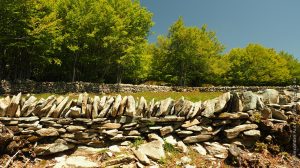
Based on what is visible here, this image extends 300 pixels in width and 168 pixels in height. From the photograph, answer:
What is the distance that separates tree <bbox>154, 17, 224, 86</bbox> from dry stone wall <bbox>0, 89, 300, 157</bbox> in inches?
1755

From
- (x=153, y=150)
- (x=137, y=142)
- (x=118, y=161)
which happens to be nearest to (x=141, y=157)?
(x=153, y=150)

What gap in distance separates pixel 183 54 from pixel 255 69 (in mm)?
18009

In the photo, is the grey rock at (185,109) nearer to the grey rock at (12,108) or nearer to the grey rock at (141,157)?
the grey rock at (141,157)

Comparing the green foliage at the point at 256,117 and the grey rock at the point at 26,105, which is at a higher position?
the grey rock at the point at 26,105

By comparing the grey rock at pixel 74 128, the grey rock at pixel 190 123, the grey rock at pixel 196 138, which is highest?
the grey rock at pixel 190 123

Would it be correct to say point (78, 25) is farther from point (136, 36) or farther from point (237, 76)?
point (237, 76)

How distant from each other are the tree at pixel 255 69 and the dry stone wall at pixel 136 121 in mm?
52290

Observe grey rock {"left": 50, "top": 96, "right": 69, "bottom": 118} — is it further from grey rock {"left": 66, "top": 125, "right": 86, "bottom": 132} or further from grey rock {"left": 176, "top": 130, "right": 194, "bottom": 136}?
grey rock {"left": 176, "top": 130, "right": 194, "bottom": 136}

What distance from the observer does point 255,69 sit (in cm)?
5991

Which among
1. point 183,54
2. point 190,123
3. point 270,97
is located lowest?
point 190,123

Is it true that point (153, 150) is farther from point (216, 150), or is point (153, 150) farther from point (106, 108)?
point (216, 150)

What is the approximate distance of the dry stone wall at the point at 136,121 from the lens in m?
7.44

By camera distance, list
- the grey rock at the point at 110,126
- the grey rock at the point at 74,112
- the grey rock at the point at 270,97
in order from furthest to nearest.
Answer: the grey rock at the point at 270,97 → the grey rock at the point at 110,126 → the grey rock at the point at 74,112

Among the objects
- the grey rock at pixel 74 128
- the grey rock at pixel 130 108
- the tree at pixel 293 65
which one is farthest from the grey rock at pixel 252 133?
the tree at pixel 293 65
